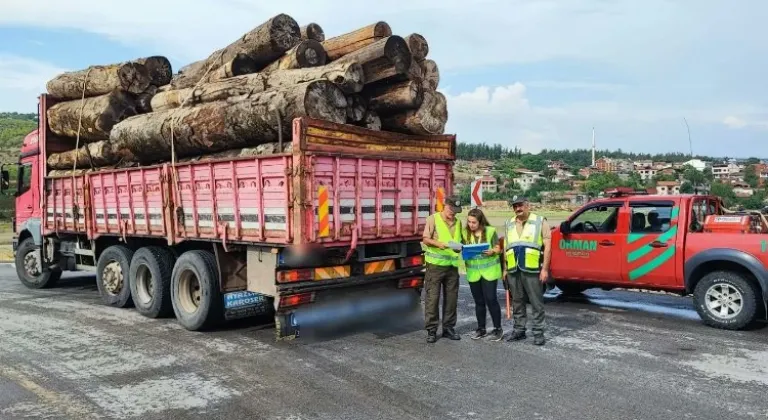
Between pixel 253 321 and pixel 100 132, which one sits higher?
pixel 100 132

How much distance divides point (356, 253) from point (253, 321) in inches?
76.5

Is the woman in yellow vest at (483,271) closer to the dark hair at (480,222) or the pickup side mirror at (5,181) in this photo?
the dark hair at (480,222)

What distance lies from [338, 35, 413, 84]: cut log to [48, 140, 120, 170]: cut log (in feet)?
15.8

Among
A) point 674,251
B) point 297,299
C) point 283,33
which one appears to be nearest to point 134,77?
point 283,33

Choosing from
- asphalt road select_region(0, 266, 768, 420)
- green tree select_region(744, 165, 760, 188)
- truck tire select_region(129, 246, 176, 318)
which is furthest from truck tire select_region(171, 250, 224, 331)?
green tree select_region(744, 165, 760, 188)

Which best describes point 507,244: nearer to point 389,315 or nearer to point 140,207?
point 389,315

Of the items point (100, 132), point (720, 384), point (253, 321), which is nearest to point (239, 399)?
point (253, 321)

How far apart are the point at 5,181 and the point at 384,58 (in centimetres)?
893

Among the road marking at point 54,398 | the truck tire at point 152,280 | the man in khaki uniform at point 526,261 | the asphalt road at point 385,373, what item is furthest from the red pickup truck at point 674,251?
the road marking at point 54,398

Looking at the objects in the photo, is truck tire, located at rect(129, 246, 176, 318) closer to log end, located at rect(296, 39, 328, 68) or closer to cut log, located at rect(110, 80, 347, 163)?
cut log, located at rect(110, 80, 347, 163)

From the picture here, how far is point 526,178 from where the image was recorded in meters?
115

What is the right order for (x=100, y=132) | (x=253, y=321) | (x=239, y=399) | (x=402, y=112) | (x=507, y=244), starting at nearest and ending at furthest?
(x=239, y=399) < (x=507, y=244) < (x=402, y=112) < (x=253, y=321) < (x=100, y=132)

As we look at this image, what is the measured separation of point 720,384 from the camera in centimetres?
507

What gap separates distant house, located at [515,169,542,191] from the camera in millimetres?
107719
